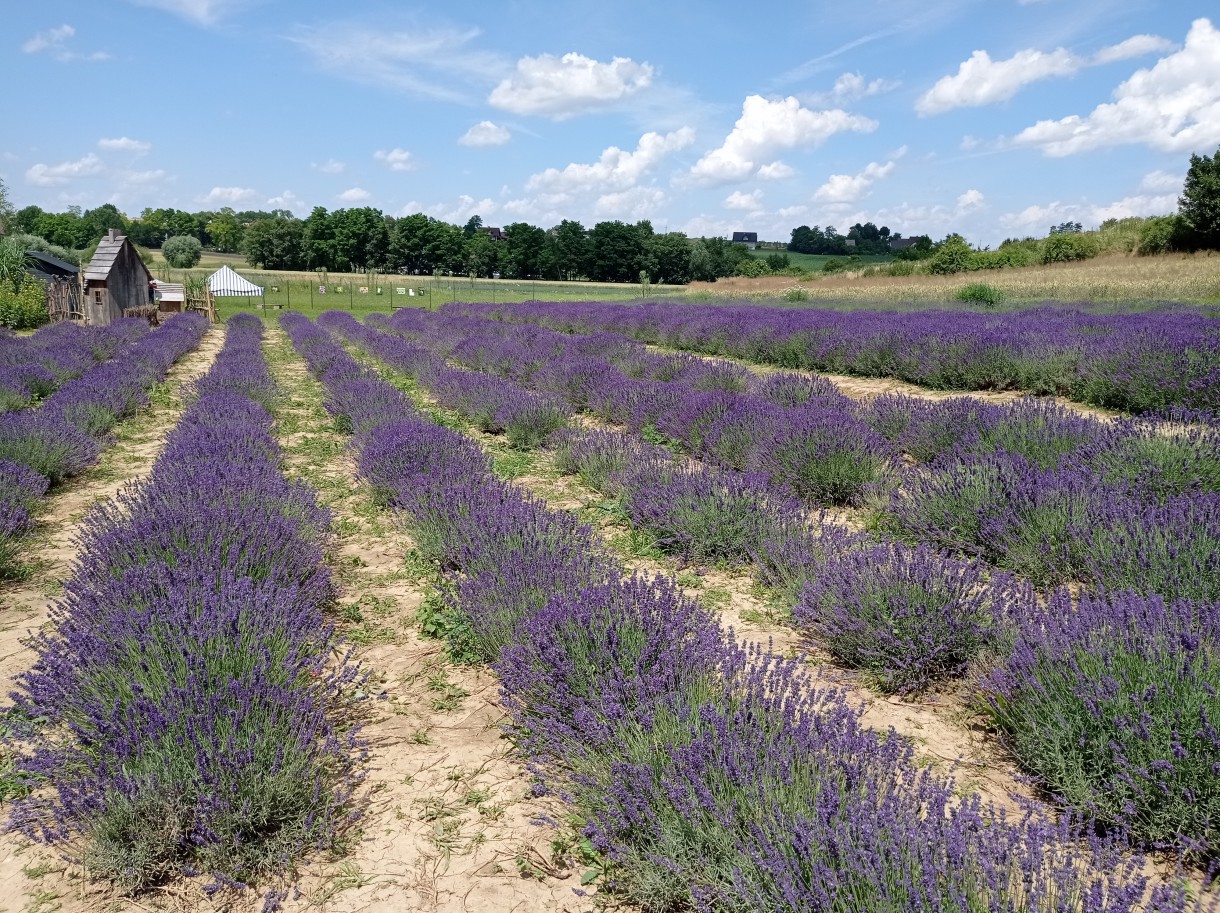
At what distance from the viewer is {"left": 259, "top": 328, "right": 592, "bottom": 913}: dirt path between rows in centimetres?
202

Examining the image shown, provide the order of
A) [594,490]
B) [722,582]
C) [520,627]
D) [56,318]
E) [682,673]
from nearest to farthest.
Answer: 1. [682,673]
2. [520,627]
3. [722,582]
4. [594,490]
5. [56,318]

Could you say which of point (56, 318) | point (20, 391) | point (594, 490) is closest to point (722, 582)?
point (594, 490)

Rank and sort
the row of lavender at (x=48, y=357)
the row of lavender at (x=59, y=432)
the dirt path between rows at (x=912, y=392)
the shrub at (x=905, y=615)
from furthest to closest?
the row of lavender at (x=48, y=357) < the dirt path between rows at (x=912, y=392) < the row of lavender at (x=59, y=432) < the shrub at (x=905, y=615)

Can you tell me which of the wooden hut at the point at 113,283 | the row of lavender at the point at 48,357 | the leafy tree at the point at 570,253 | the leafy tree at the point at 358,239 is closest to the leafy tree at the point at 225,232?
the leafy tree at the point at 358,239

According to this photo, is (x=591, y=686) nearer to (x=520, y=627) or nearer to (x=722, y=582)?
(x=520, y=627)

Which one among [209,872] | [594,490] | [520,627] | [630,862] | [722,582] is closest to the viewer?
[630,862]

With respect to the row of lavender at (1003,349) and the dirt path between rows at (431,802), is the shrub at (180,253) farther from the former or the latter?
the dirt path between rows at (431,802)

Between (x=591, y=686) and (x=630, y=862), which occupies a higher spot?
(x=591, y=686)

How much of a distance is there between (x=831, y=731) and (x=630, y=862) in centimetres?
64

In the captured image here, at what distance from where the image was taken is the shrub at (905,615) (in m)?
3.00

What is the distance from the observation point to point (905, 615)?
3078mm

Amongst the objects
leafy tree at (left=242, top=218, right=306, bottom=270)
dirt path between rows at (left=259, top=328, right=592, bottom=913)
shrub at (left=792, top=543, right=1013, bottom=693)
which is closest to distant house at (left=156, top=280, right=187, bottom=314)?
dirt path between rows at (left=259, top=328, right=592, bottom=913)

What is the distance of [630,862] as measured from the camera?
190 cm

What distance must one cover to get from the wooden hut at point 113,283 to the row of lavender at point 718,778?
81.4 feet
